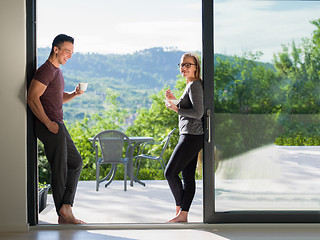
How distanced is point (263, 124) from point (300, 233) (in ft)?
3.20

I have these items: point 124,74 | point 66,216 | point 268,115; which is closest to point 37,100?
point 66,216

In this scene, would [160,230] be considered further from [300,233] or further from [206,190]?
[300,233]

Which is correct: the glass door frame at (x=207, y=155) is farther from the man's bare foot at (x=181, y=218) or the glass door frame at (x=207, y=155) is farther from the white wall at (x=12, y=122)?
the man's bare foot at (x=181, y=218)

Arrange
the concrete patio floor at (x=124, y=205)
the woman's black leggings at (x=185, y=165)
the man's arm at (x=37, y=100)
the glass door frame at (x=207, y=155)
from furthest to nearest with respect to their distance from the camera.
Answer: the concrete patio floor at (x=124, y=205), the woman's black leggings at (x=185, y=165), the glass door frame at (x=207, y=155), the man's arm at (x=37, y=100)

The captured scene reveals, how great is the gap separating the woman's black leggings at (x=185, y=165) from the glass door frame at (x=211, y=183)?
132 mm

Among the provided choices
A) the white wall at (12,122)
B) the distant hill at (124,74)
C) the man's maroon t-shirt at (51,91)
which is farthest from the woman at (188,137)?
the distant hill at (124,74)

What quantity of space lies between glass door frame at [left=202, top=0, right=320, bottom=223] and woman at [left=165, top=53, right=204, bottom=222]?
0.09 meters

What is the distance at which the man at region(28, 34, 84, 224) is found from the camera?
13.2ft

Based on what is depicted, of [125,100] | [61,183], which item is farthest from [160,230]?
[125,100]

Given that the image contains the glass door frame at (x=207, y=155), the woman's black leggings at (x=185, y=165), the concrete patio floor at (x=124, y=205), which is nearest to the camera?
the glass door frame at (x=207, y=155)

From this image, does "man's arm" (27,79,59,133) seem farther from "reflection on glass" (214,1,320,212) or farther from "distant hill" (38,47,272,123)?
"distant hill" (38,47,272,123)

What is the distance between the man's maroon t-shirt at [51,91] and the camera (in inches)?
160

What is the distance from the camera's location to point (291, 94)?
13.6 feet

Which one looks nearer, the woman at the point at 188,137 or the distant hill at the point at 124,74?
the woman at the point at 188,137
